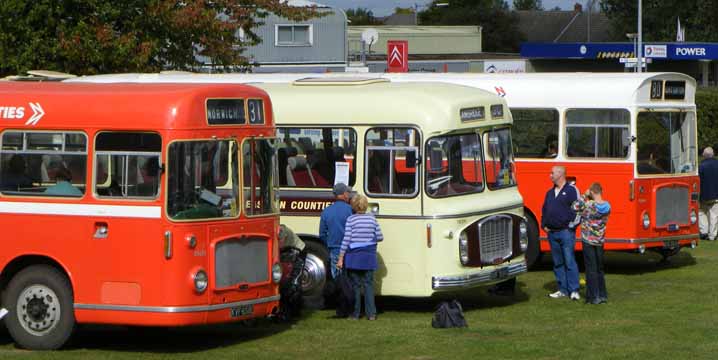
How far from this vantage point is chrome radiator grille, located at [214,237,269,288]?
540 inches

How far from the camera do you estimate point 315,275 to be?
654 inches

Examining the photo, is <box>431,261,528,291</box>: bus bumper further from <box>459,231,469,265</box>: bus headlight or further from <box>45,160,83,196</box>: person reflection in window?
<box>45,160,83,196</box>: person reflection in window

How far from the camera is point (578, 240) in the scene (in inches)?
793

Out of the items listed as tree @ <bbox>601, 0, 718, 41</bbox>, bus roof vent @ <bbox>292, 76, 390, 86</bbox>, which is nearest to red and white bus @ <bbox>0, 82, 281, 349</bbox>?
bus roof vent @ <bbox>292, 76, 390, 86</bbox>

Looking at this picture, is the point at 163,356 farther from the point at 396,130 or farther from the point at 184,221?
the point at 396,130

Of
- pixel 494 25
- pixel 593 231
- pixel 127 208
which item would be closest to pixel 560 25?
pixel 494 25

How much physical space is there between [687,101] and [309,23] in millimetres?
41412

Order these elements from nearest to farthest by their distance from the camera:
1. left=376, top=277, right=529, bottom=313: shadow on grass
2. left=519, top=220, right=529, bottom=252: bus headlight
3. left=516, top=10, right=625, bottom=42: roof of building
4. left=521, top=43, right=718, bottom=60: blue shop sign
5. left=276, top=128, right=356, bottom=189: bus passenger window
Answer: left=276, top=128, right=356, bottom=189: bus passenger window → left=519, top=220, right=529, bottom=252: bus headlight → left=376, top=277, right=529, bottom=313: shadow on grass → left=521, top=43, right=718, bottom=60: blue shop sign → left=516, top=10, right=625, bottom=42: roof of building

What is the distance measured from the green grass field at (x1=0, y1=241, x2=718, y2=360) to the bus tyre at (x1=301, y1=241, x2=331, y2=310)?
189 mm

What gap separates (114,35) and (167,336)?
34.1 feet

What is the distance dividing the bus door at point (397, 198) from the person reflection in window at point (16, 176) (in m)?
4.40

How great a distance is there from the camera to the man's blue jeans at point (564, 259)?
56.6 feet

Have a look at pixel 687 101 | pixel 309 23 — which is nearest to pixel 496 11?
pixel 309 23

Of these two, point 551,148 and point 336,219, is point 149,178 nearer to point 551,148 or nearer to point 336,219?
point 336,219
